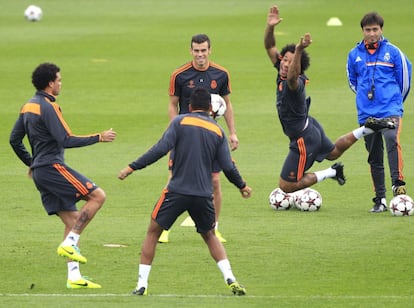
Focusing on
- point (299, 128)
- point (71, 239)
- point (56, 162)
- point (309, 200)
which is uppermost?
point (299, 128)

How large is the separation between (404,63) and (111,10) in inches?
1324

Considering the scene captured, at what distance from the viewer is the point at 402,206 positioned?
15352 millimetres

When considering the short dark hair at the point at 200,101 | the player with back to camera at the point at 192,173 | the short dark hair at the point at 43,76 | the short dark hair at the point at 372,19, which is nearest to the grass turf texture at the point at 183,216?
the player with back to camera at the point at 192,173

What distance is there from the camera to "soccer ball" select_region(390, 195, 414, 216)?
15.4 metres

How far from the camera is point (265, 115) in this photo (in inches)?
978

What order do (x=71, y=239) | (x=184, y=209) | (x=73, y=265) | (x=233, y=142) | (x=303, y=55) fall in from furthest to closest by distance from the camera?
(x=303, y=55) < (x=233, y=142) < (x=73, y=265) < (x=71, y=239) < (x=184, y=209)

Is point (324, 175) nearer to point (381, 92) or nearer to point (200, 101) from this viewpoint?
point (381, 92)

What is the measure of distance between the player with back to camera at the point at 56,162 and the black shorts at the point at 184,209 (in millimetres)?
913

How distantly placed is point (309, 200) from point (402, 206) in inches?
49.2

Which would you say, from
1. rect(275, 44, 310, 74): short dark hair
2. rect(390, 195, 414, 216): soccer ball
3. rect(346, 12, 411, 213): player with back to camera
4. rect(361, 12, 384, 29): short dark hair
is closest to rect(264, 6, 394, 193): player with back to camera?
rect(275, 44, 310, 74): short dark hair

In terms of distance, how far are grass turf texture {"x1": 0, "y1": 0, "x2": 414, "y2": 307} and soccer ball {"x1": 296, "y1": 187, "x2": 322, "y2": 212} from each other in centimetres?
14

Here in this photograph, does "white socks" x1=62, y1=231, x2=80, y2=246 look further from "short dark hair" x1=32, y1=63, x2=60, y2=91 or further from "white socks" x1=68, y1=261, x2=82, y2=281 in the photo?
"short dark hair" x1=32, y1=63, x2=60, y2=91

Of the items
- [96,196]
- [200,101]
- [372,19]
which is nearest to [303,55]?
[372,19]

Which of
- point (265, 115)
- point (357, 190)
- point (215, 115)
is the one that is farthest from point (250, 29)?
point (215, 115)
